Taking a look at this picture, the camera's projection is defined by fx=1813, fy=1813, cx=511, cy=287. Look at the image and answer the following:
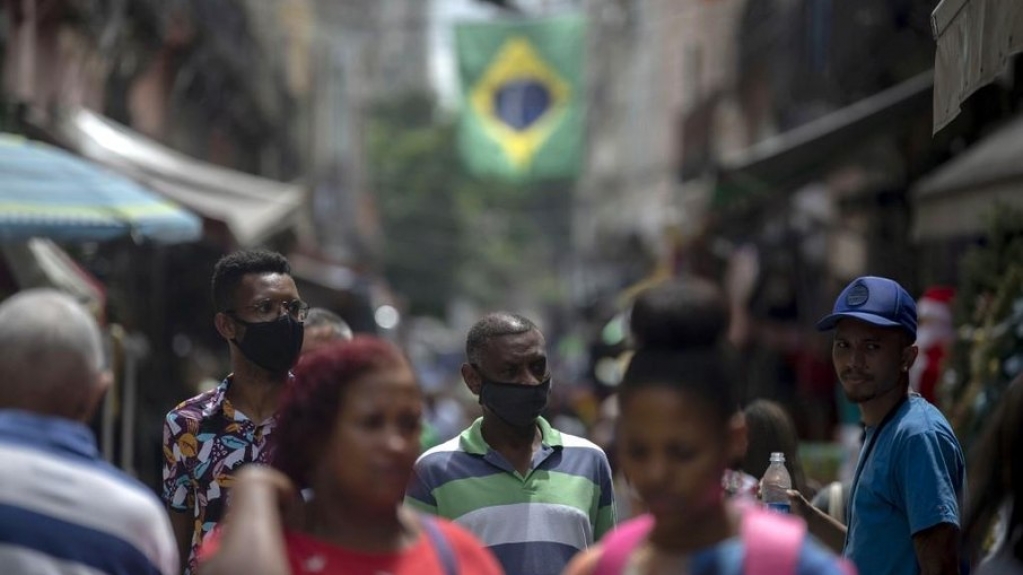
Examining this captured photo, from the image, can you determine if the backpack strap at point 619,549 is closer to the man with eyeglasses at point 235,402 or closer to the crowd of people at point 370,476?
the crowd of people at point 370,476

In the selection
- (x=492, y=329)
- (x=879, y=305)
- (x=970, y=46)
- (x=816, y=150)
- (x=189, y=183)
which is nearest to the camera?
(x=879, y=305)

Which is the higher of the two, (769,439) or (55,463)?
(55,463)

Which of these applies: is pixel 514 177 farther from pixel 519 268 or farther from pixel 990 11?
pixel 519 268

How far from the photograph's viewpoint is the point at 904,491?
5.19 metres

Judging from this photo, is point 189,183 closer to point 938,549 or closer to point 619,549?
point 938,549

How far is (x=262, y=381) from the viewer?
5.70 meters

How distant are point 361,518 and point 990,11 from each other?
3.40 meters

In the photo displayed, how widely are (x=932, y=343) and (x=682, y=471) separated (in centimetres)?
736

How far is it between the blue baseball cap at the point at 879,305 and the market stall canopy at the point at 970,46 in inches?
37.9

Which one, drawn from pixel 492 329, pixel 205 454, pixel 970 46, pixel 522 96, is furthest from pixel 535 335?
pixel 522 96

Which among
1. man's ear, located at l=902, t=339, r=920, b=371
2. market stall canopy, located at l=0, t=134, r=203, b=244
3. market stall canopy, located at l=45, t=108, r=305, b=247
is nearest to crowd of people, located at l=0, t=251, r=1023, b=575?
man's ear, located at l=902, t=339, r=920, b=371

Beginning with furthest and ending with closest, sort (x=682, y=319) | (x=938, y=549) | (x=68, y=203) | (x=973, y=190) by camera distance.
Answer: (x=973, y=190), (x=68, y=203), (x=938, y=549), (x=682, y=319)

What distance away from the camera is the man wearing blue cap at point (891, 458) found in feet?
16.7

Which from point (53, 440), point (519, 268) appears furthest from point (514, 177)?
point (519, 268)
